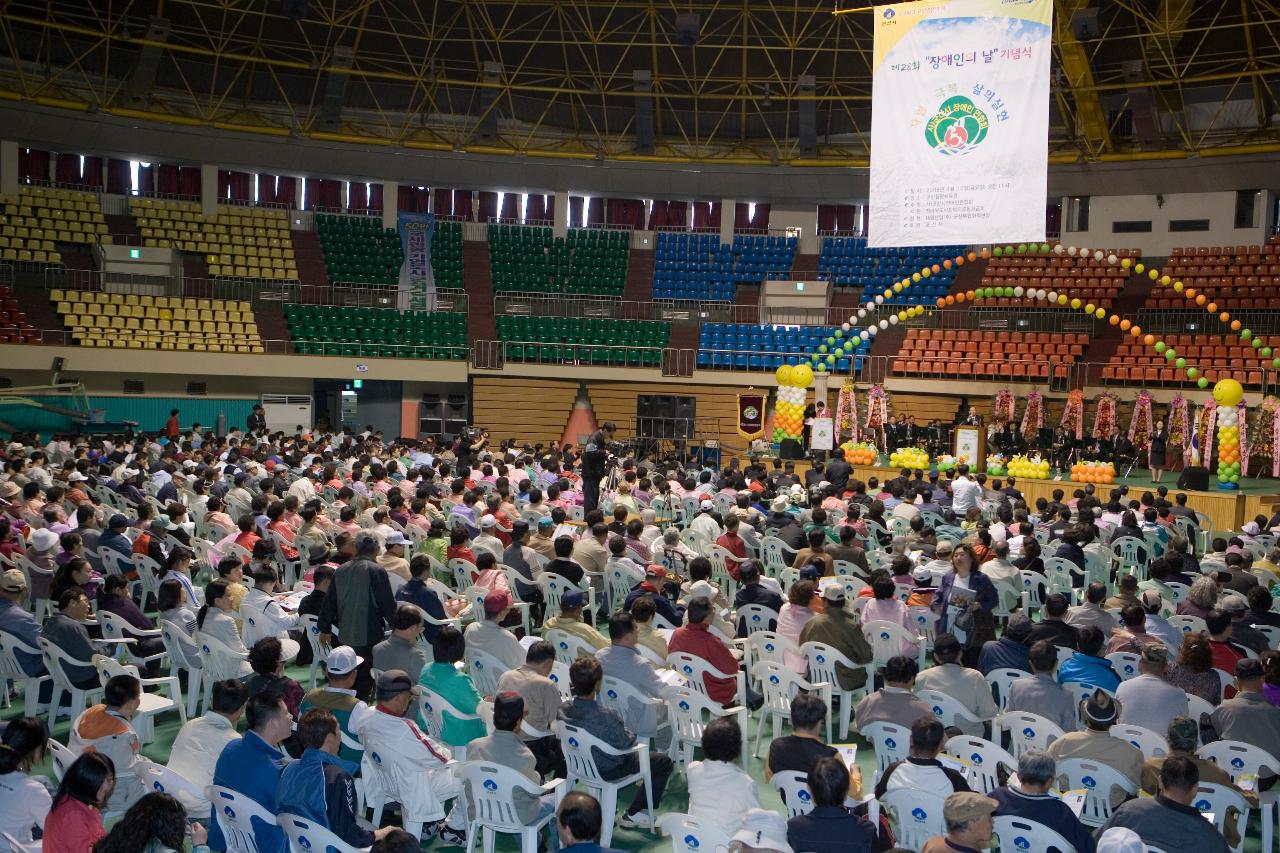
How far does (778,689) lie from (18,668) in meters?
5.77

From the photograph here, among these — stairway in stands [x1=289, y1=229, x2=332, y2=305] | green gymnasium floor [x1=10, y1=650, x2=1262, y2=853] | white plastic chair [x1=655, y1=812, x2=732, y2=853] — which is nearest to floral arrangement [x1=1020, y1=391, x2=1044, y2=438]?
stairway in stands [x1=289, y1=229, x2=332, y2=305]

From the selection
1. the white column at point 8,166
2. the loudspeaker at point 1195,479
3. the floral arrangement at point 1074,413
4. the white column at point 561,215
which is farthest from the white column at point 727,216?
the white column at point 8,166

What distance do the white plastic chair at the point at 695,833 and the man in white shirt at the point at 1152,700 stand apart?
3.40 metres

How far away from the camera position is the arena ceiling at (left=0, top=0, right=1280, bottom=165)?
31.9m

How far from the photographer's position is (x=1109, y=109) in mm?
35875

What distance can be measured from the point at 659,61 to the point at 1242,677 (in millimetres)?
33468

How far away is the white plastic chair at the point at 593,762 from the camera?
A: 6.81 meters

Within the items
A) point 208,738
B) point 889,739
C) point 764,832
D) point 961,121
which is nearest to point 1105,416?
point 961,121

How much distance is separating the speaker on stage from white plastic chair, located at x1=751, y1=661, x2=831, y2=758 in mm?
18562

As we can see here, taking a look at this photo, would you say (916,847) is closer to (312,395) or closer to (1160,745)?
(1160,745)

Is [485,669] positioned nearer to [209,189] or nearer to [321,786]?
[321,786]

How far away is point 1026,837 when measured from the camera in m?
5.56

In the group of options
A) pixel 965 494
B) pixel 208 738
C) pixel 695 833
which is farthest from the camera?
pixel 965 494

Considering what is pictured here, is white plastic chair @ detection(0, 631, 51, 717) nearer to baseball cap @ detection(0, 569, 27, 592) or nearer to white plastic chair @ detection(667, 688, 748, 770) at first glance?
baseball cap @ detection(0, 569, 27, 592)
